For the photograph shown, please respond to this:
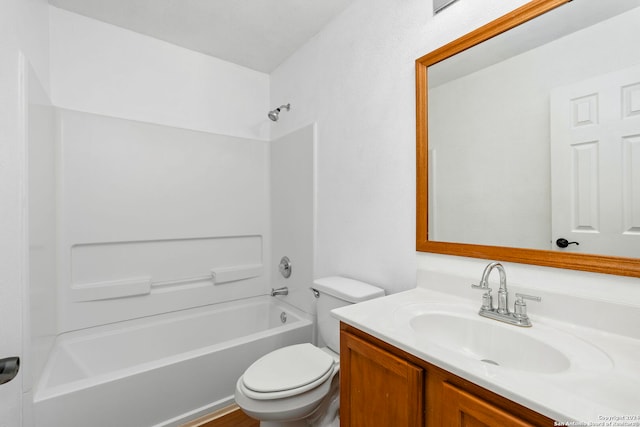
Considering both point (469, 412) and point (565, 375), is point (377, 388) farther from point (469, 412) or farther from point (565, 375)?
point (565, 375)

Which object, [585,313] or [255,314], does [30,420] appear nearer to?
[255,314]

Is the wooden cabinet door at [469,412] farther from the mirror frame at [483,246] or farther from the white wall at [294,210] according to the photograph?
the white wall at [294,210]

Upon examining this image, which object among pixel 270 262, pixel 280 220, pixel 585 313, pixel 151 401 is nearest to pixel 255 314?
pixel 270 262

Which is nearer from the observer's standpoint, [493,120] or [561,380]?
[561,380]

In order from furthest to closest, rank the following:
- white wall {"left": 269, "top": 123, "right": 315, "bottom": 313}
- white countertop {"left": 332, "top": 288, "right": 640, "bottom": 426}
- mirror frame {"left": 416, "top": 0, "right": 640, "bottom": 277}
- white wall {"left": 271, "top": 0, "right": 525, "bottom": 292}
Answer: white wall {"left": 269, "top": 123, "right": 315, "bottom": 313} → white wall {"left": 271, "top": 0, "right": 525, "bottom": 292} → mirror frame {"left": 416, "top": 0, "right": 640, "bottom": 277} → white countertop {"left": 332, "top": 288, "right": 640, "bottom": 426}

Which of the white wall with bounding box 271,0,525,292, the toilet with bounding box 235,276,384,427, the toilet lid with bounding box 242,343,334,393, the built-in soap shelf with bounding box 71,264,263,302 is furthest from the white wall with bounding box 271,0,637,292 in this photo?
the built-in soap shelf with bounding box 71,264,263,302

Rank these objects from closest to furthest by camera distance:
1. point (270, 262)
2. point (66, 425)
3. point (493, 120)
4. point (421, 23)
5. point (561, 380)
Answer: point (561, 380) < point (493, 120) < point (66, 425) < point (421, 23) < point (270, 262)

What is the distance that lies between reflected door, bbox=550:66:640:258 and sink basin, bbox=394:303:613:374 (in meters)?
0.31

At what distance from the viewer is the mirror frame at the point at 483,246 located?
87cm

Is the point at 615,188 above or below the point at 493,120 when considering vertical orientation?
below

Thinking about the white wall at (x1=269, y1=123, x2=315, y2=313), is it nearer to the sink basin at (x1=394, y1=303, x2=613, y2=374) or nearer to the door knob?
the sink basin at (x1=394, y1=303, x2=613, y2=374)

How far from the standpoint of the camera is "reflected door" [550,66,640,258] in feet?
2.73

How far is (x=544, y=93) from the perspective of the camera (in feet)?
3.28

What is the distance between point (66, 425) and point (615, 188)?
2.26m
